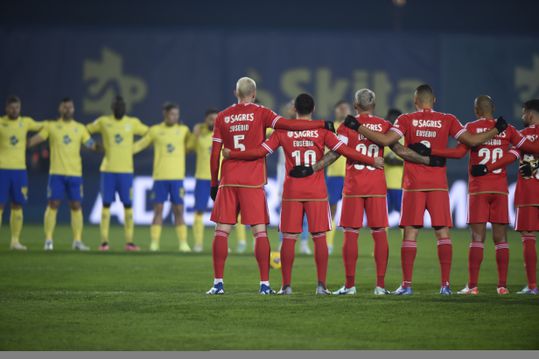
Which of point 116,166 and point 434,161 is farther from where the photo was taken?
point 116,166

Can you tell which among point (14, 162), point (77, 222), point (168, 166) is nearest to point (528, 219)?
point (168, 166)

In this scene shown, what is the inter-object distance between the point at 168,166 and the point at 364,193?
7977 millimetres

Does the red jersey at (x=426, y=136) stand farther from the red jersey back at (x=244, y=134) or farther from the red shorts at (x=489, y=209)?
the red jersey back at (x=244, y=134)

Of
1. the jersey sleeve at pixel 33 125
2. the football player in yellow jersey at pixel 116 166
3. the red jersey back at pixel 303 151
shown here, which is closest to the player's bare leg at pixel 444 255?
the red jersey back at pixel 303 151

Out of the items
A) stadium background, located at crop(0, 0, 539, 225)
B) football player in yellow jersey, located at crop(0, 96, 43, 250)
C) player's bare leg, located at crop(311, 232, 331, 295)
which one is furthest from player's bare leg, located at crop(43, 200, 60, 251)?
player's bare leg, located at crop(311, 232, 331, 295)

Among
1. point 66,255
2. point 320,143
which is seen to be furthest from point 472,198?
point 66,255

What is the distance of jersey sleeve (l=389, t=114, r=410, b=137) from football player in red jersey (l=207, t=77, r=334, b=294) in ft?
2.28

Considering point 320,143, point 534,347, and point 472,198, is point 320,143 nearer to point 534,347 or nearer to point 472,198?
point 472,198

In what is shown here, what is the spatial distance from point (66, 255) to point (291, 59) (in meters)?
10.0

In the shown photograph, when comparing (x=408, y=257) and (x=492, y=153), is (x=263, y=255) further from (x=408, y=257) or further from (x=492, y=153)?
(x=492, y=153)

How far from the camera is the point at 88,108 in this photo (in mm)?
27062

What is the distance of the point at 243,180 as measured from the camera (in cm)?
1290

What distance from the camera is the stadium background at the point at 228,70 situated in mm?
27031

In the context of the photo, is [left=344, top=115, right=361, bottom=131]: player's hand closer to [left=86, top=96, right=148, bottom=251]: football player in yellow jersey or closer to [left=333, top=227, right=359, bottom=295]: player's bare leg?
[left=333, top=227, right=359, bottom=295]: player's bare leg
